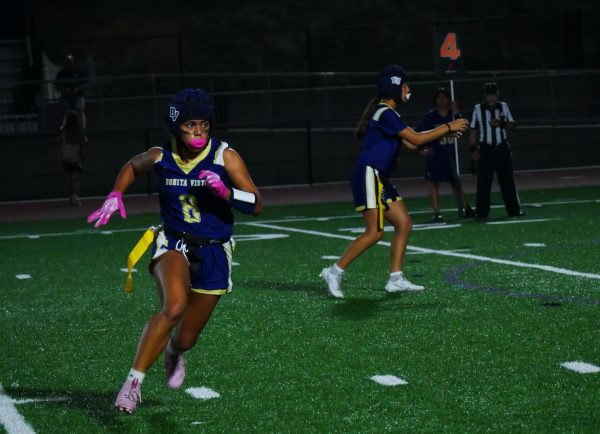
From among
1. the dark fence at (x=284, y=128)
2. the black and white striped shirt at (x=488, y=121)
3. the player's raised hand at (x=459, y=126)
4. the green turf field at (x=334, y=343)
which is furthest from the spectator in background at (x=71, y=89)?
the player's raised hand at (x=459, y=126)

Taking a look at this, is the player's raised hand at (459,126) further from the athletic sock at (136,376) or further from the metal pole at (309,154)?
the metal pole at (309,154)

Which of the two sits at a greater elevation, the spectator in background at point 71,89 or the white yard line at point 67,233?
the spectator in background at point 71,89

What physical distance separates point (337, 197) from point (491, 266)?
34.3 feet

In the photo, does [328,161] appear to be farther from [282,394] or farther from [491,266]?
[282,394]

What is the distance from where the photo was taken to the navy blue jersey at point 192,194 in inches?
280

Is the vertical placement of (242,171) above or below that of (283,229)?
above

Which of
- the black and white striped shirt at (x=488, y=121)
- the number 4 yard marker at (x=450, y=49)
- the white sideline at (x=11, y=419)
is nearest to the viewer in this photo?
the white sideline at (x=11, y=419)

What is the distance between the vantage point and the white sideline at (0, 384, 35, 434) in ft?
21.7

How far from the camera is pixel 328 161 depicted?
26141mm

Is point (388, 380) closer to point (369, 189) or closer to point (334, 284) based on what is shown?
point (334, 284)

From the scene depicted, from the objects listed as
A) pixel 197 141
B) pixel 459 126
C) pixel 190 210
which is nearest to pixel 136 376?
pixel 190 210

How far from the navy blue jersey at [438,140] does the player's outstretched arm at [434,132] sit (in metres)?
6.90

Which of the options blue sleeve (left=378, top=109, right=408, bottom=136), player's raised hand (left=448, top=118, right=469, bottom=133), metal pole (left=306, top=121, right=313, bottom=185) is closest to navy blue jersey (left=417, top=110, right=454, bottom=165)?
blue sleeve (left=378, top=109, right=408, bottom=136)

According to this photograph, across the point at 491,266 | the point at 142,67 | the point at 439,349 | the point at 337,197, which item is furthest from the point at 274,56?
the point at 439,349
